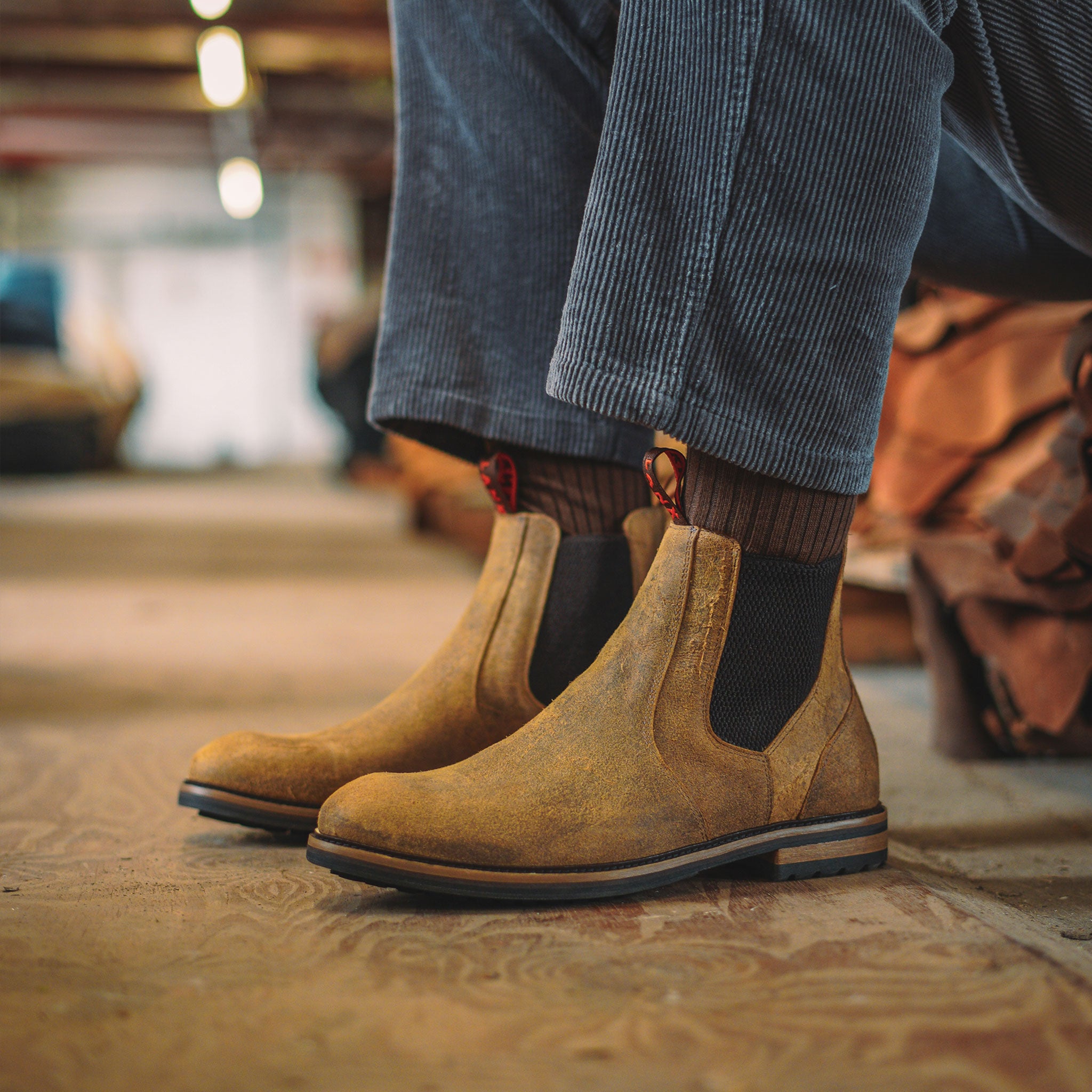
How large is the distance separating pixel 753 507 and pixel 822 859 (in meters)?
0.21

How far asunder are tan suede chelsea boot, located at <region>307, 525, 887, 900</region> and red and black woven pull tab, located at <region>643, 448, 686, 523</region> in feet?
0.03

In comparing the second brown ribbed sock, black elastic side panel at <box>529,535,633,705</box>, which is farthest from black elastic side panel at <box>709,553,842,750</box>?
black elastic side panel at <box>529,535,633,705</box>

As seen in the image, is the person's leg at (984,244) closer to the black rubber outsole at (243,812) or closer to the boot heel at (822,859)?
the boot heel at (822,859)

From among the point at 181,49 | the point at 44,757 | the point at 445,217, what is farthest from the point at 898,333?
the point at 181,49

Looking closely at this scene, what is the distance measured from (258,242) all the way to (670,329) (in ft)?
43.1

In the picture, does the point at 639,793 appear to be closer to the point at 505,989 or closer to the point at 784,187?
the point at 505,989

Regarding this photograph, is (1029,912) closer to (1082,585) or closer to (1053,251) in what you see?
(1082,585)

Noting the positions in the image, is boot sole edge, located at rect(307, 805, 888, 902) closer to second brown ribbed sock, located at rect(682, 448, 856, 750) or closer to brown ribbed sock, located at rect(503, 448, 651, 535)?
second brown ribbed sock, located at rect(682, 448, 856, 750)

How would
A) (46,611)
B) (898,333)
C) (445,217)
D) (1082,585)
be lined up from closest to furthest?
1. (445,217)
2. (1082,585)
3. (898,333)
4. (46,611)

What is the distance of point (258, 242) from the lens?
12.7m

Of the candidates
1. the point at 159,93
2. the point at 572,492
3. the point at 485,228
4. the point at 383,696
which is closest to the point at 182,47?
the point at 159,93

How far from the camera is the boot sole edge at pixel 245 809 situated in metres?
0.67

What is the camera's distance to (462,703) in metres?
0.71

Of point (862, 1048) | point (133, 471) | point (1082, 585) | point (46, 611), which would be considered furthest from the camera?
point (133, 471)
